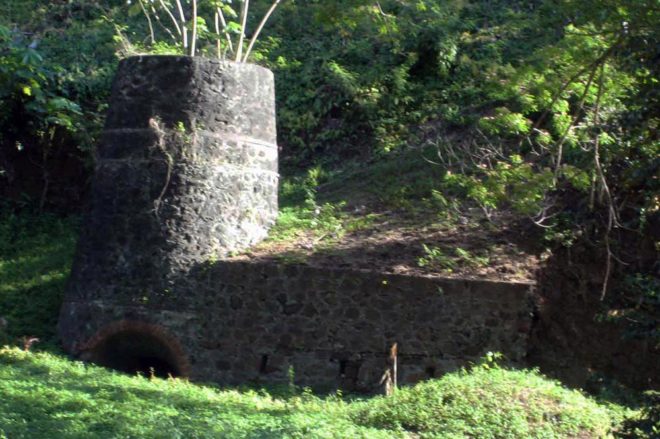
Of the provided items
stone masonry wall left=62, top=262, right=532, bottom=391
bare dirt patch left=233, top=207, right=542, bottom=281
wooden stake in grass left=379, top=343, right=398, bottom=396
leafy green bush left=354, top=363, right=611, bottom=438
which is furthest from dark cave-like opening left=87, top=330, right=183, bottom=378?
leafy green bush left=354, top=363, right=611, bottom=438

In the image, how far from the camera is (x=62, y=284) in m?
15.1

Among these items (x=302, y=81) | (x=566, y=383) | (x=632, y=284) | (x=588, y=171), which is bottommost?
(x=566, y=383)

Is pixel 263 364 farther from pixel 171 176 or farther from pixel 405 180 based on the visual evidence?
pixel 405 180

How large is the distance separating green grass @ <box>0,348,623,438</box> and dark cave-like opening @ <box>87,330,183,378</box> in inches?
56.5

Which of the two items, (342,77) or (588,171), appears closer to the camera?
(588,171)

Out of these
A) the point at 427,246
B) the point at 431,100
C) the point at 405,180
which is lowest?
the point at 427,246

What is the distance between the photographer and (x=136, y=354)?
540 inches

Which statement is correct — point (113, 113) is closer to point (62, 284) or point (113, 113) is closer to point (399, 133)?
point (62, 284)

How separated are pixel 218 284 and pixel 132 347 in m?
1.43

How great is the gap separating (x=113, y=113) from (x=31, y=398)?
5685 mm

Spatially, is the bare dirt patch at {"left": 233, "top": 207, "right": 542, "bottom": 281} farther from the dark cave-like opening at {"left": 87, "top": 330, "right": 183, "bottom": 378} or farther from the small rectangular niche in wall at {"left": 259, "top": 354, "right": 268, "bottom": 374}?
the dark cave-like opening at {"left": 87, "top": 330, "right": 183, "bottom": 378}

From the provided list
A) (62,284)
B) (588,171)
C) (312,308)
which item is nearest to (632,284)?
(588,171)

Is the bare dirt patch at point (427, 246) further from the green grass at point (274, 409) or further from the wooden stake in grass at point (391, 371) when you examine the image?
the green grass at point (274, 409)

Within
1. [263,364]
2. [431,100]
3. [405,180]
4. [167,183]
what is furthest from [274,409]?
[431,100]
